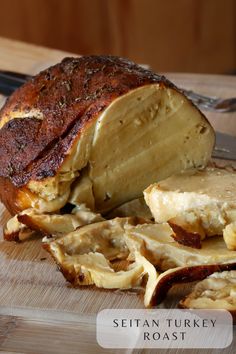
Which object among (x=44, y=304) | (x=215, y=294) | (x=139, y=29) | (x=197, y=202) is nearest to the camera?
(x=215, y=294)

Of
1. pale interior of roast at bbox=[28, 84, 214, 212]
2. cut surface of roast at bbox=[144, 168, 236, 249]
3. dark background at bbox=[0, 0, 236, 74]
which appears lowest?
dark background at bbox=[0, 0, 236, 74]

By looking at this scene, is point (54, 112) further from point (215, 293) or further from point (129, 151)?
point (215, 293)

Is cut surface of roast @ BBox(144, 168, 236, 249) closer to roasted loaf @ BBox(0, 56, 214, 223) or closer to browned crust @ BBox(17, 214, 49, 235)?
roasted loaf @ BBox(0, 56, 214, 223)

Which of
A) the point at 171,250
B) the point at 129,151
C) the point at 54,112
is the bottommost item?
the point at 171,250

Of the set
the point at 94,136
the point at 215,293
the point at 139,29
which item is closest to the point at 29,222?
the point at 94,136

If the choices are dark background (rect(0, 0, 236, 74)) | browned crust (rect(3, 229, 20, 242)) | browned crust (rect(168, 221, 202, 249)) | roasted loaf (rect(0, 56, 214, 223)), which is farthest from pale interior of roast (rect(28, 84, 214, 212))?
dark background (rect(0, 0, 236, 74))

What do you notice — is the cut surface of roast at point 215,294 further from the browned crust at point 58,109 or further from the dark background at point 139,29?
the dark background at point 139,29

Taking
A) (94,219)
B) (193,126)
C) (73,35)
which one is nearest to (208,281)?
(94,219)
